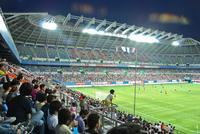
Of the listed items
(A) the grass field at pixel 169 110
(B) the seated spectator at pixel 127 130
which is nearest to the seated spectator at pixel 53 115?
(B) the seated spectator at pixel 127 130

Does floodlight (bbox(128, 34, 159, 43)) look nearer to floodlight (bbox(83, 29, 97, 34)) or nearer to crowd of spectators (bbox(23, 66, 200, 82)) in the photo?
crowd of spectators (bbox(23, 66, 200, 82))

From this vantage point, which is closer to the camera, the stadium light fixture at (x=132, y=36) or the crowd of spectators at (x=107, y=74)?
the crowd of spectators at (x=107, y=74)

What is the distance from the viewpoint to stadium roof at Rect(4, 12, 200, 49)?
214ft

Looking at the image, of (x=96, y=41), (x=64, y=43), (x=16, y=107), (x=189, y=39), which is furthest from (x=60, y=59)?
(x=16, y=107)

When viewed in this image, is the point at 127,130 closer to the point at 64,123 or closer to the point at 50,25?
the point at 64,123

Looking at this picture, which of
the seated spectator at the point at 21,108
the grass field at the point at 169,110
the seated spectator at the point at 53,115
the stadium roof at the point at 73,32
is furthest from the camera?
the stadium roof at the point at 73,32

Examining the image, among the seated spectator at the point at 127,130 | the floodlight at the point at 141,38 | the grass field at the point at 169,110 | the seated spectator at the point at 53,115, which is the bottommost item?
the grass field at the point at 169,110

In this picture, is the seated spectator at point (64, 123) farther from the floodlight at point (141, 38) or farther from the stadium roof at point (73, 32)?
the floodlight at point (141, 38)

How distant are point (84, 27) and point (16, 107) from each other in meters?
69.3

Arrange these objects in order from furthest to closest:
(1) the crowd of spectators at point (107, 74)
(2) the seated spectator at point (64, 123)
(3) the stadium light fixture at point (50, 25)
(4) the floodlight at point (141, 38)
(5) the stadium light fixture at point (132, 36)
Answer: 1. (4) the floodlight at point (141, 38)
2. (5) the stadium light fixture at point (132, 36)
3. (1) the crowd of spectators at point (107, 74)
4. (3) the stadium light fixture at point (50, 25)
5. (2) the seated spectator at point (64, 123)

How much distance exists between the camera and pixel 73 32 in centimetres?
7631

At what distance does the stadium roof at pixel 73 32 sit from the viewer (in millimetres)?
65125

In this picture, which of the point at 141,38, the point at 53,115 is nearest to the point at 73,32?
the point at 141,38

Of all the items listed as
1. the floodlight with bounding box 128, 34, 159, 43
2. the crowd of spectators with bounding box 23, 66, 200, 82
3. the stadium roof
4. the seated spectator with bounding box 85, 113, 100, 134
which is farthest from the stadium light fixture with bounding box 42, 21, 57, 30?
the seated spectator with bounding box 85, 113, 100, 134
